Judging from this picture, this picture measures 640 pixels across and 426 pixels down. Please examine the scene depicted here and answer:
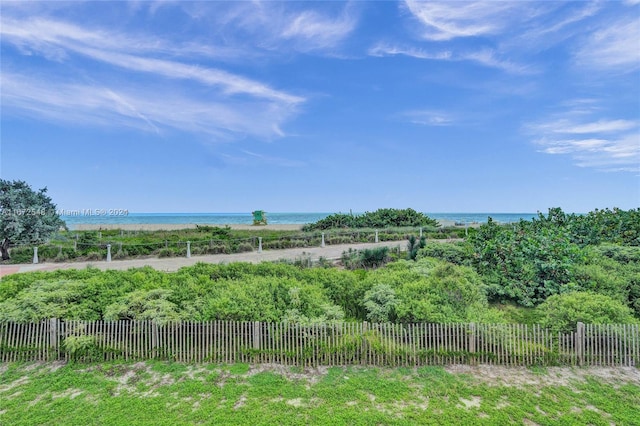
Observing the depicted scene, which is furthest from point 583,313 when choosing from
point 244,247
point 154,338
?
point 244,247

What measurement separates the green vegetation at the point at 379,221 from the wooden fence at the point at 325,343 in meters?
26.7

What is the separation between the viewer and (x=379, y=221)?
113 feet

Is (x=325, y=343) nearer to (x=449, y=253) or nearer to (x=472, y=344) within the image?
(x=472, y=344)

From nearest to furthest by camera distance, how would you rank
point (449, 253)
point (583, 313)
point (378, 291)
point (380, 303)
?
point (583, 313) → point (380, 303) → point (378, 291) → point (449, 253)

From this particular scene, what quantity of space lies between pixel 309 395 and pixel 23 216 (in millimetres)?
20430

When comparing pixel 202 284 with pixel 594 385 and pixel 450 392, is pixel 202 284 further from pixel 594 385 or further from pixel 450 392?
pixel 594 385


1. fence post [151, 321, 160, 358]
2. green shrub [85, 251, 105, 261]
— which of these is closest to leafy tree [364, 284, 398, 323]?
fence post [151, 321, 160, 358]

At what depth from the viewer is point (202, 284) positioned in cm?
871

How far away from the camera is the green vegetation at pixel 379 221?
3384 cm

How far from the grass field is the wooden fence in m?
0.24

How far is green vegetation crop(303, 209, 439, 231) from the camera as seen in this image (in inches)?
1332

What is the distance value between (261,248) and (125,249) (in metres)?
8.09

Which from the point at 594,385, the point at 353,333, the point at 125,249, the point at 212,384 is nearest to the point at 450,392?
the point at 353,333

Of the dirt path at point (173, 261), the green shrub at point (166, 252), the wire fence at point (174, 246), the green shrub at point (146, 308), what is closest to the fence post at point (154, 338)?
the green shrub at point (146, 308)
